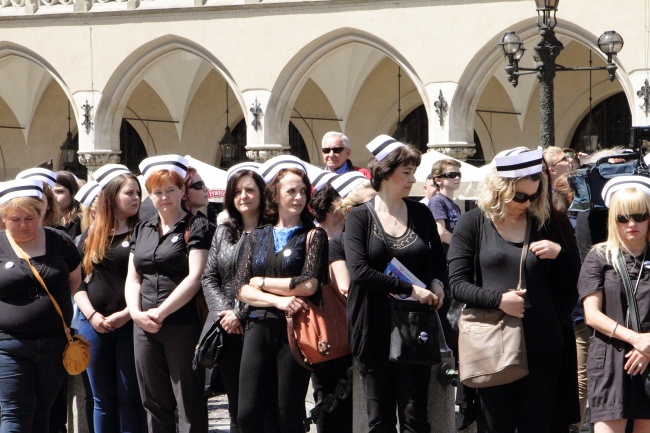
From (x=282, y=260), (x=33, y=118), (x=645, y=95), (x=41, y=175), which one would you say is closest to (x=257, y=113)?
(x=645, y=95)

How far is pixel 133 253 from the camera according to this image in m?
6.75

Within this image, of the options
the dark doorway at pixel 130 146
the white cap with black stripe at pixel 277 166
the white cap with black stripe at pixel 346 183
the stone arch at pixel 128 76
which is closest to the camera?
the white cap with black stripe at pixel 277 166

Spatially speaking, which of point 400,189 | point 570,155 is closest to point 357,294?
point 400,189

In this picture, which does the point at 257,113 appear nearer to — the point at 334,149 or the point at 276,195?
the point at 334,149

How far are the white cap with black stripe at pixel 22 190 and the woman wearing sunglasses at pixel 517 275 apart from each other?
250 cm

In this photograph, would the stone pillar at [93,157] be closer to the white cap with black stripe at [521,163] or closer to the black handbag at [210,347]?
the black handbag at [210,347]

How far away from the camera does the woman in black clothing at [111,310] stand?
6891 mm

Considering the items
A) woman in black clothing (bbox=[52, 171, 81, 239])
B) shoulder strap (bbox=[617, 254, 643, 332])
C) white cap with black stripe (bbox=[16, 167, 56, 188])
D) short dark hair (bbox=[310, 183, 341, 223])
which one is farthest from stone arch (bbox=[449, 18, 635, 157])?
shoulder strap (bbox=[617, 254, 643, 332])

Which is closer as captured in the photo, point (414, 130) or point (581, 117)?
point (581, 117)

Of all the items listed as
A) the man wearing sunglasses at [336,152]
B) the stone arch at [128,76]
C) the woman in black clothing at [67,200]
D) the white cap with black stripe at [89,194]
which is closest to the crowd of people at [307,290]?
the white cap with black stripe at [89,194]

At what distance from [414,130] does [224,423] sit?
15510 mm

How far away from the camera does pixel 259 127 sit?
20625 millimetres

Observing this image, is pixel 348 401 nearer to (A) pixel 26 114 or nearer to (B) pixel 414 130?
(B) pixel 414 130

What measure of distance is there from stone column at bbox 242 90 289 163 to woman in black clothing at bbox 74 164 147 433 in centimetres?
1344
